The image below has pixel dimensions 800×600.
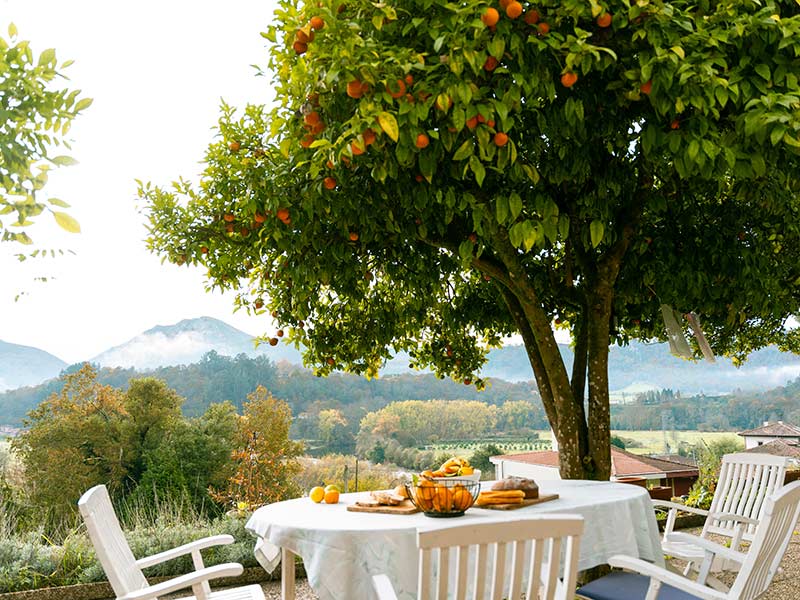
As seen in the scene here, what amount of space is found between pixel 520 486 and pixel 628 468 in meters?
5.13

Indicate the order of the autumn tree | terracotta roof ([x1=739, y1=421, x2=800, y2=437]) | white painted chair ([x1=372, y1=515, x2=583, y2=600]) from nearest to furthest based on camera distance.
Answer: white painted chair ([x1=372, y1=515, x2=583, y2=600]), the autumn tree, terracotta roof ([x1=739, y1=421, x2=800, y2=437])

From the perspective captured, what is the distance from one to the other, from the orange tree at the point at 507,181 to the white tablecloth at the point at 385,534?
1.16m

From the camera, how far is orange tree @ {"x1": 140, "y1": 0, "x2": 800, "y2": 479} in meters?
2.60

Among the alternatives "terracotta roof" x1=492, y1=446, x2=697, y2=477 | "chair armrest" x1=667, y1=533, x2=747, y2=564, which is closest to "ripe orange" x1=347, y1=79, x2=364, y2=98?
"chair armrest" x1=667, y1=533, x2=747, y2=564

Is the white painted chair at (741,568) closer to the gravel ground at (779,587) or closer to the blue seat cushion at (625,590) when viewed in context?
the blue seat cushion at (625,590)

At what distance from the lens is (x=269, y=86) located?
11.6 feet

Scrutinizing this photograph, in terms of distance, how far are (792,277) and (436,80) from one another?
444cm

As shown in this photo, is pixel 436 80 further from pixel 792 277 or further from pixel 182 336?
pixel 182 336

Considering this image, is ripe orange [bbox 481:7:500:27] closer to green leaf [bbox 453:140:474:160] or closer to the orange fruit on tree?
the orange fruit on tree

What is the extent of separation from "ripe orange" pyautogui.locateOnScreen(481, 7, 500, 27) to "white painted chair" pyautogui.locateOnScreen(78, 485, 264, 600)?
2.16 meters

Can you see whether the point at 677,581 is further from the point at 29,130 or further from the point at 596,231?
the point at 29,130

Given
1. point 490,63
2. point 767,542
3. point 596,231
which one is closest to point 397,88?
point 490,63

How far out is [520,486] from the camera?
310 cm

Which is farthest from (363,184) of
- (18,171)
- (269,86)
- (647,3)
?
(18,171)
